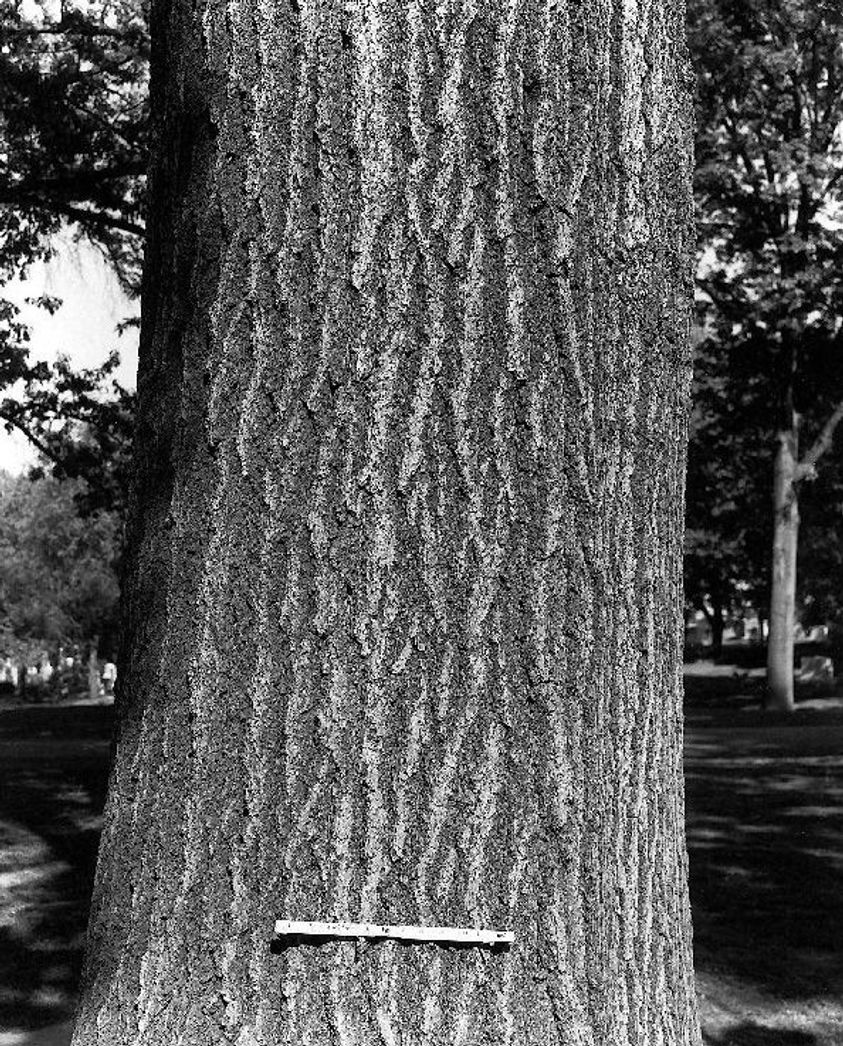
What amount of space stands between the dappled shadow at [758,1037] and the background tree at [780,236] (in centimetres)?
1296

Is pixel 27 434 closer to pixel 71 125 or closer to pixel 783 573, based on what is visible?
pixel 71 125

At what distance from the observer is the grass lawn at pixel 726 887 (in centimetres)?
600

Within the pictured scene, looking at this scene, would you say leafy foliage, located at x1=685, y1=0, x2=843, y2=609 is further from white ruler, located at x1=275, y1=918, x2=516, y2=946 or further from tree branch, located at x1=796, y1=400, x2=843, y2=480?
white ruler, located at x1=275, y1=918, x2=516, y2=946

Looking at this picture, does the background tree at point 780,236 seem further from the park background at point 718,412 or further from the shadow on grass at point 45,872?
the shadow on grass at point 45,872

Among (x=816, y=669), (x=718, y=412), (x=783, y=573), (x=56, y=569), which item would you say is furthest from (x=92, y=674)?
(x=783, y=573)

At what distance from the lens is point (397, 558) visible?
1.96 m

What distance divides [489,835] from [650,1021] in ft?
1.34

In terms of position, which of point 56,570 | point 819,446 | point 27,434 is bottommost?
point 56,570

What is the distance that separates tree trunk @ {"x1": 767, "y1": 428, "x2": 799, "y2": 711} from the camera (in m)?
25.0

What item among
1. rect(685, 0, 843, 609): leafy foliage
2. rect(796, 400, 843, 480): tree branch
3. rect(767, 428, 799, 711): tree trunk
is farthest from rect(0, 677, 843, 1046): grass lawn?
rect(796, 400, 843, 480): tree branch

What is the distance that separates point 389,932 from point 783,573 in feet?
78.9

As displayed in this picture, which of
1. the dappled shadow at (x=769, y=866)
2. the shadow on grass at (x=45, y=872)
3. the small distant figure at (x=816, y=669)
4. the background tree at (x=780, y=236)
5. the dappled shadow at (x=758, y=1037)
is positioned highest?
the background tree at (x=780, y=236)

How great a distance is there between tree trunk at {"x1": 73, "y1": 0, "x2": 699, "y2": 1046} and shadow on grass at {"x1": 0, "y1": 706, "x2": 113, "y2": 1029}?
14.6 feet

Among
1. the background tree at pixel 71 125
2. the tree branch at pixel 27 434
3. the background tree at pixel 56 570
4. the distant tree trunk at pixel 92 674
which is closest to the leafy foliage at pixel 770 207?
the background tree at pixel 71 125
